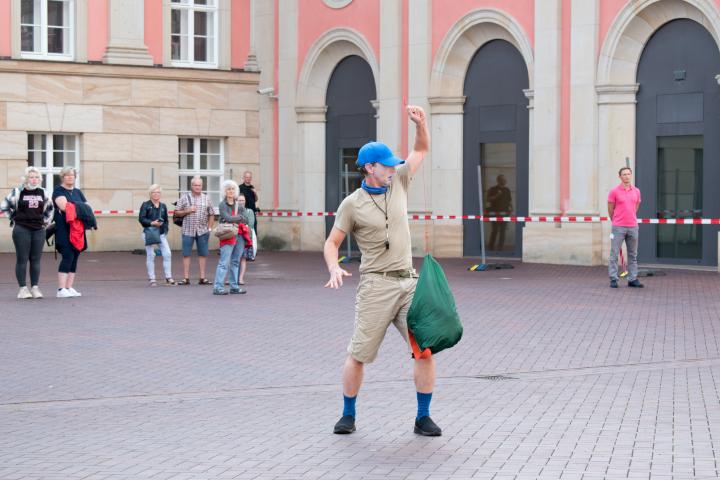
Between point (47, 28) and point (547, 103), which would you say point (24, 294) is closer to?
point (547, 103)

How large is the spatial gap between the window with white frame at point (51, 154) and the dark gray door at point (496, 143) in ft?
29.1

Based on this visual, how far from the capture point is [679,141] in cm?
2439

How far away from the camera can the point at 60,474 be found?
709 centimetres

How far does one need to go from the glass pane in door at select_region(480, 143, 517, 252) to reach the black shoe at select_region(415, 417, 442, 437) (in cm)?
1930

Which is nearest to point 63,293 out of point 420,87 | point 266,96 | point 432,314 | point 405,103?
point 432,314

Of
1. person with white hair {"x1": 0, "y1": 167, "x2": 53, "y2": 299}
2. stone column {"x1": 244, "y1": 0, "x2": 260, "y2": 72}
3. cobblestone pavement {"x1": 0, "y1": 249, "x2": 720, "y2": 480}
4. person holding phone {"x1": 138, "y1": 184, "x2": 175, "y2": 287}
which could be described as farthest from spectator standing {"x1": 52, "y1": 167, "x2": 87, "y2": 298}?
stone column {"x1": 244, "y1": 0, "x2": 260, "y2": 72}

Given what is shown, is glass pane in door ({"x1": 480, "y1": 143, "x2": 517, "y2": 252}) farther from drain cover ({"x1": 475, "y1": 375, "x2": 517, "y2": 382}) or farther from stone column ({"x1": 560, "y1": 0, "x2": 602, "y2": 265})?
drain cover ({"x1": 475, "y1": 375, "x2": 517, "y2": 382})

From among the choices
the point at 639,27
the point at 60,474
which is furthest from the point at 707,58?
the point at 60,474

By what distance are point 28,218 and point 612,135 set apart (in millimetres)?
11407

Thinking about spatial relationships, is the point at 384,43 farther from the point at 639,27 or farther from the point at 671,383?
the point at 671,383

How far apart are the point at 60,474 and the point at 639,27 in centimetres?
1934

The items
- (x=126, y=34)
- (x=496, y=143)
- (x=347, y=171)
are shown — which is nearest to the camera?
(x=496, y=143)

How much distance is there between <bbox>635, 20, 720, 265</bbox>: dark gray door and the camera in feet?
77.9

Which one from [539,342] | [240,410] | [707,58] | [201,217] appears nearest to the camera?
[240,410]
